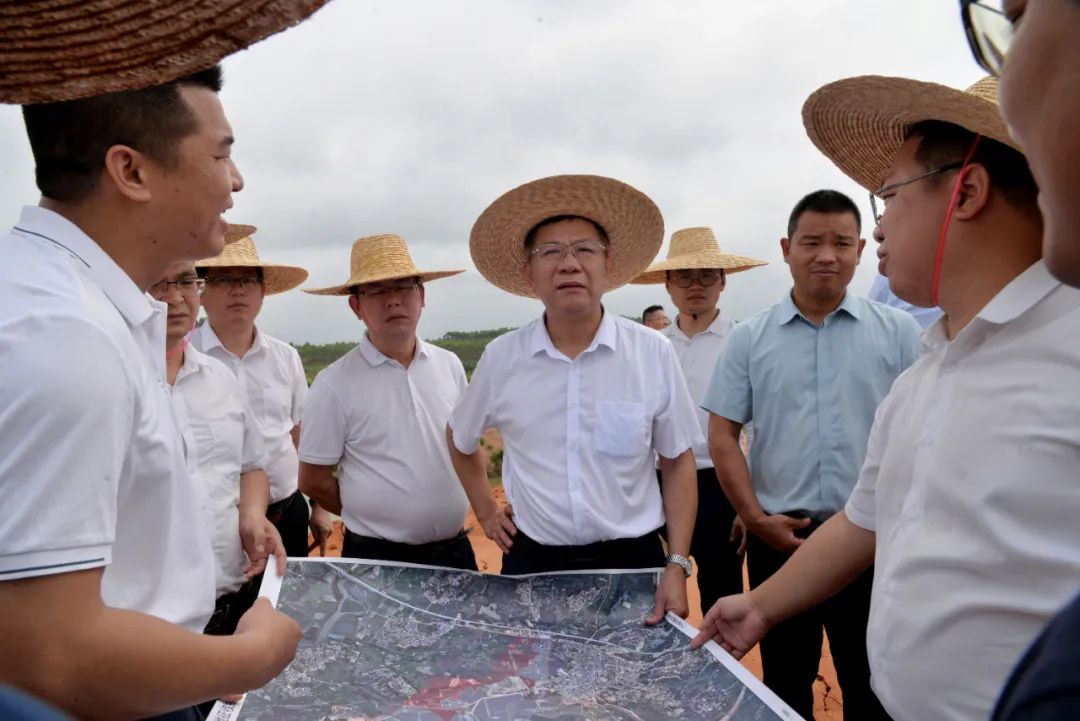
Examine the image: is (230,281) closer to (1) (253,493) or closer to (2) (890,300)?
(1) (253,493)

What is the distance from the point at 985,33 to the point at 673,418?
2036 mm

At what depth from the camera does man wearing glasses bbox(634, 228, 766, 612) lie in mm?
4254

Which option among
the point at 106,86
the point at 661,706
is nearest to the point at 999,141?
the point at 661,706

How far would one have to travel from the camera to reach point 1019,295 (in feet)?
4.66

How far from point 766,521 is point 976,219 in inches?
74.7

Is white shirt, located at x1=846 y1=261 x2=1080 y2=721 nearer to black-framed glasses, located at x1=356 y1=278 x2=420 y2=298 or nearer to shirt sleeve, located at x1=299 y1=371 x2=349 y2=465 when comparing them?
shirt sleeve, located at x1=299 y1=371 x2=349 y2=465

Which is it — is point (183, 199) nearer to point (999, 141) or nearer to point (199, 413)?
point (199, 413)

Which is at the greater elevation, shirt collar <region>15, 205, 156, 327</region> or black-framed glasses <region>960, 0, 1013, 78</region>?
black-framed glasses <region>960, 0, 1013, 78</region>

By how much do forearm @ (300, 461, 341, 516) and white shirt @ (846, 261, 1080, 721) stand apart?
285cm

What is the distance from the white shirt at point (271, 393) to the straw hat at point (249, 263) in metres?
0.47

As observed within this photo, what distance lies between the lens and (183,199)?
4.74 feet

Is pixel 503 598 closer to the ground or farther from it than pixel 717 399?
closer to the ground

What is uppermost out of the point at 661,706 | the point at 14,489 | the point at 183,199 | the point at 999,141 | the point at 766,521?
the point at 999,141

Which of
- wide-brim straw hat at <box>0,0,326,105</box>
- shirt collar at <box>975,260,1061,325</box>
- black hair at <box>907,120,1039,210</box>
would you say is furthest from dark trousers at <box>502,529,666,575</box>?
wide-brim straw hat at <box>0,0,326,105</box>
